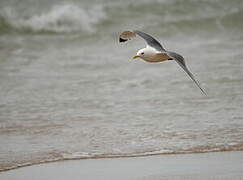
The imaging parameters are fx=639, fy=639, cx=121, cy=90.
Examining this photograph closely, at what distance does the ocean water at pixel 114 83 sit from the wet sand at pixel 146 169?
15 centimetres

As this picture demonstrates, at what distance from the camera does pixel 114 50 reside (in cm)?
993

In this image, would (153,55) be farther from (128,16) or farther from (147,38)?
(128,16)

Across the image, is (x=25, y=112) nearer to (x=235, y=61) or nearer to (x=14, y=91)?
(x=14, y=91)

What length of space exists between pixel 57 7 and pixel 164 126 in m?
8.30

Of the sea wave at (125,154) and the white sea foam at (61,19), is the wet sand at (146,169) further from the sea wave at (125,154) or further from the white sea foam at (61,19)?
the white sea foam at (61,19)

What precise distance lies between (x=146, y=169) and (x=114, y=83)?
122 inches

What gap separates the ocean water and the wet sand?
0.50 ft

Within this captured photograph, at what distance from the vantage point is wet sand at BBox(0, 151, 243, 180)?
447 cm

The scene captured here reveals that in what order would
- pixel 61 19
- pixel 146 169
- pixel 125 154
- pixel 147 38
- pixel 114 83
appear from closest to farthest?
1. pixel 146 169
2. pixel 125 154
3. pixel 147 38
4. pixel 114 83
5. pixel 61 19

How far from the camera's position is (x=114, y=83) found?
7648mm

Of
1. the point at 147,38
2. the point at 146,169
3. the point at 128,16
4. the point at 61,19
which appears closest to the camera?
the point at 146,169

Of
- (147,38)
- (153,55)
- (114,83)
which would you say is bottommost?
(153,55)

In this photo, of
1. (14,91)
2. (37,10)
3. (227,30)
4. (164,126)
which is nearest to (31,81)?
(14,91)

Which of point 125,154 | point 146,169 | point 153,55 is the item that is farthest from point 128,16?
point 146,169
